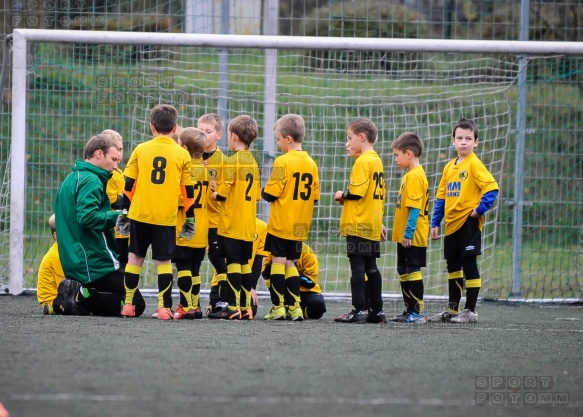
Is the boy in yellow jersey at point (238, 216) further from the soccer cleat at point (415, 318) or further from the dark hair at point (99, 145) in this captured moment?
the soccer cleat at point (415, 318)

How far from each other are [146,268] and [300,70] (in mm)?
2902

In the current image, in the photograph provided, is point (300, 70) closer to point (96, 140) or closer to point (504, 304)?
point (504, 304)

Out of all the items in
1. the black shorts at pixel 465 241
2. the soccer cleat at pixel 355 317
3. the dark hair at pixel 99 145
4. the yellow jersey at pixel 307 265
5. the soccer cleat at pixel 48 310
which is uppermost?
the dark hair at pixel 99 145

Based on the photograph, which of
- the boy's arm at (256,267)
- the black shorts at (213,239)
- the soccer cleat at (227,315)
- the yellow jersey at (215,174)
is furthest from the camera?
the boy's arm at (256,267)

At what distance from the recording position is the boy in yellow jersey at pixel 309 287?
24.0ft

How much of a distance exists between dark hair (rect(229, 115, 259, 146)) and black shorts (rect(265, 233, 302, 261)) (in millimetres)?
751

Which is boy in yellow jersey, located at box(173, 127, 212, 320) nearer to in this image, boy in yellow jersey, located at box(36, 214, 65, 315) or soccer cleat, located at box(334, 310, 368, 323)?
boy in yellow jersey, located at box(36, 214, 65, 315)

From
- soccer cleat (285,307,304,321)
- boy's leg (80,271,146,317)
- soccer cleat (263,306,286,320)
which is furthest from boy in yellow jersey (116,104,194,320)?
soccer cleat (285,307,304,321)

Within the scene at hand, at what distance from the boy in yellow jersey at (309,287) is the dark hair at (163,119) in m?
1.48

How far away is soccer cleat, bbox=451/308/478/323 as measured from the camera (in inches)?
277

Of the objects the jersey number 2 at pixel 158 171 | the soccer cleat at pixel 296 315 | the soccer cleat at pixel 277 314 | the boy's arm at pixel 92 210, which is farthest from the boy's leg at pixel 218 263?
the boy's arm at pixel 92 210

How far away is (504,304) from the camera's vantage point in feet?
29.3

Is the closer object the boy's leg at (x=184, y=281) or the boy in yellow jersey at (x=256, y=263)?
the boy's leg at (x=184, y=281)

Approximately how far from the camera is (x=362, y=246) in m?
6.94
